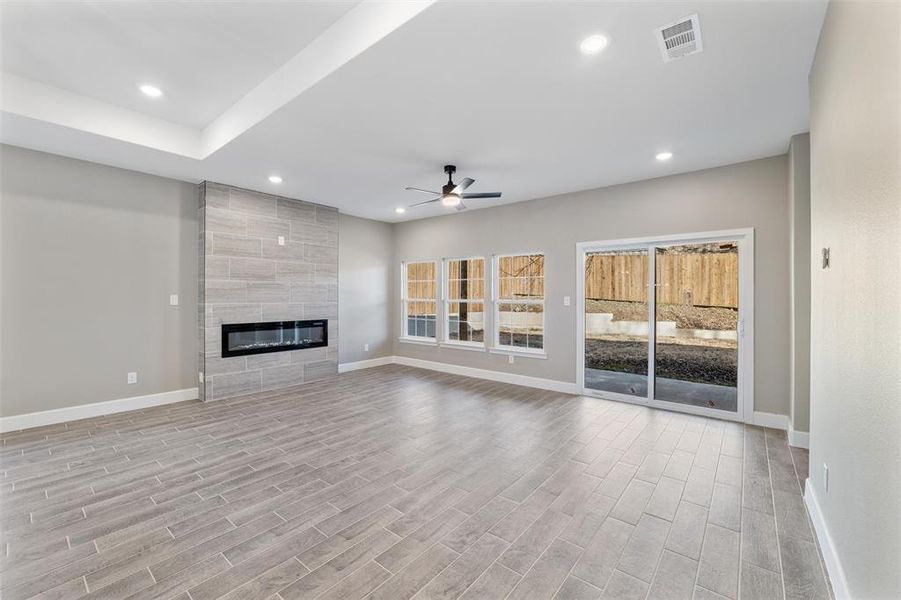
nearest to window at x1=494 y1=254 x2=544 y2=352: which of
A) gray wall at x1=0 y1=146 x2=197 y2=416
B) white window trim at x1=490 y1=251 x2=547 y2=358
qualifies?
white window trim at x1=490 y1=251 x2=547 y2=358

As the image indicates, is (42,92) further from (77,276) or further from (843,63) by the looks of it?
(843,63)

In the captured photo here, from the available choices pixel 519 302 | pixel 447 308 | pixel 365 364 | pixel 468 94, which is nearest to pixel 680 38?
pixel 468 94

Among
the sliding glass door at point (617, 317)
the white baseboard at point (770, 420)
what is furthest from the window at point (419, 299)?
the white baseboard at point (770, 420)

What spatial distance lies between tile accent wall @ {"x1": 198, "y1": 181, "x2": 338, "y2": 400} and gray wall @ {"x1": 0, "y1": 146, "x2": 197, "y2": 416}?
1.05ft

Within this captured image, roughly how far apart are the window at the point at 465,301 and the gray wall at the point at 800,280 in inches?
159

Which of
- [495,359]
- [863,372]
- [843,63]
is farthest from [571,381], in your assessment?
[843,63]

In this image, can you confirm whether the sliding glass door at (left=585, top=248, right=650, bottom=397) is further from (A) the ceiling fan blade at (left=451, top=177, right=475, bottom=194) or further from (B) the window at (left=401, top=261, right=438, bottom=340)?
(B) the window at (left=401, top=261, right=438, bottom=340)

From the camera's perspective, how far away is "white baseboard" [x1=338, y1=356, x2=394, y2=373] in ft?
22.4

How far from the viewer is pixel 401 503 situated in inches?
99.1

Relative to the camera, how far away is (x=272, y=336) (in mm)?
5680

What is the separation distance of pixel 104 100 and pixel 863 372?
19.3 ft

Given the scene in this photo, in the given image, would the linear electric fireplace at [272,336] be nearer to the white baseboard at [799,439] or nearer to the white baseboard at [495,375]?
the white baseboard at [495,375]

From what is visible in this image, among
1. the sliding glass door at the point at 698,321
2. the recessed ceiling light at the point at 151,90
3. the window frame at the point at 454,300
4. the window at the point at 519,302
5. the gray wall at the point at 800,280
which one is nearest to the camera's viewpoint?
the recessed ceiling light at the point at 151,90

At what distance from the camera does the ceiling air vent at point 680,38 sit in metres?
2.10
